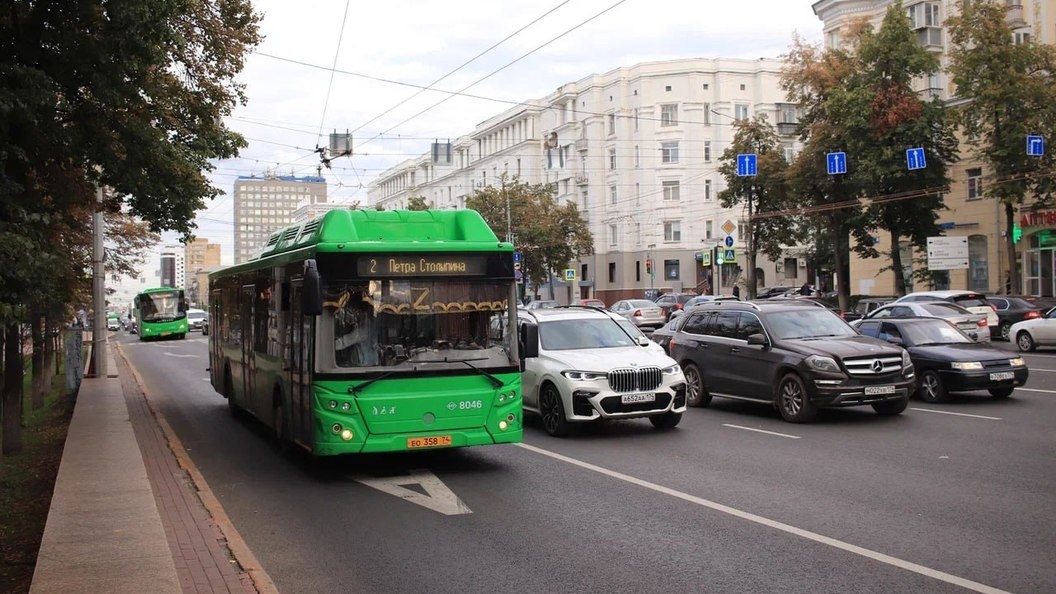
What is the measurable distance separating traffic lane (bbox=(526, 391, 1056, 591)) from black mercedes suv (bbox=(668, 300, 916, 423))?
0.42m

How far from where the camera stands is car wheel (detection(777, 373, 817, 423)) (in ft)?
48.6

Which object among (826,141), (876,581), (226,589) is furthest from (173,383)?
(826,141)

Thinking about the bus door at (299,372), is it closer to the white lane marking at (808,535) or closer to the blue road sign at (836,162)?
the white lane marking at (808,535)

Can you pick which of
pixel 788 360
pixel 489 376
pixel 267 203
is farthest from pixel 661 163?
pixel 267 203

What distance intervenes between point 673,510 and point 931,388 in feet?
33.3

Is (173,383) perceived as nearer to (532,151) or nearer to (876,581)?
(876,581)

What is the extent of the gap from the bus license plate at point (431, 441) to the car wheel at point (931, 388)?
10109mm

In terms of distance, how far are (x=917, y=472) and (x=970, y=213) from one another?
40.3 metres

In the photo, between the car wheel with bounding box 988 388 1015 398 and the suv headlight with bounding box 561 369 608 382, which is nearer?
the suv headlight with bounding box 561 369 608 382

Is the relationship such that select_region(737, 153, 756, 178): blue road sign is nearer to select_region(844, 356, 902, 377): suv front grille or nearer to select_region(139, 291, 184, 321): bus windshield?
select_region(844, 356, 902, 377): suv front grille

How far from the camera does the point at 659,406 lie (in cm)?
1390

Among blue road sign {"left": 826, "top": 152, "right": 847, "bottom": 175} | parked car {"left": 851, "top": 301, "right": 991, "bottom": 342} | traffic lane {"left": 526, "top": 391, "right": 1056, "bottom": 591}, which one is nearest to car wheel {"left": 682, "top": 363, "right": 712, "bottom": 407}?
traffic lane {"left": 526, "top": 391, "right": 1056, "bottom": 591}

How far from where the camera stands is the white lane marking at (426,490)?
Result: 30.4 feet

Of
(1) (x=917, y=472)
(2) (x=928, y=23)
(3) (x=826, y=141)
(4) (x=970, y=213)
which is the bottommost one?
(1) (x=917, y=472)
